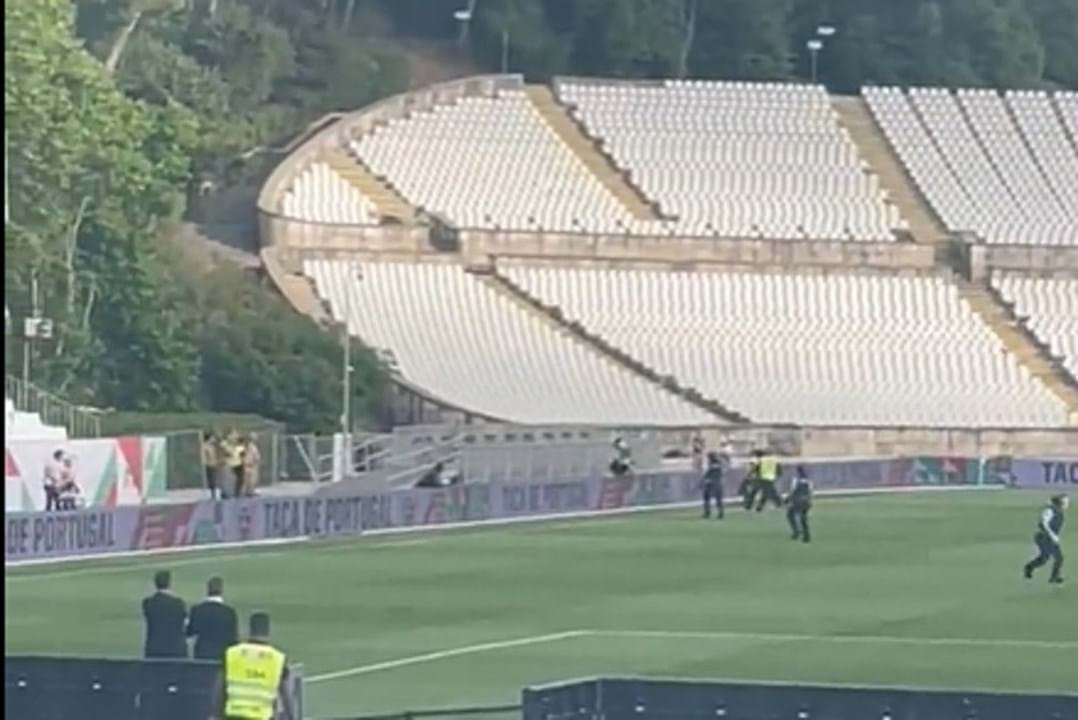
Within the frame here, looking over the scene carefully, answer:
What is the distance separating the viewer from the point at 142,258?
3627 inches

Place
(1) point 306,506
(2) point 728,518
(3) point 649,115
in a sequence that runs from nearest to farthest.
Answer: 1. (1) point 306,506
2. (2) point 728,518
3. (3) point 649,115

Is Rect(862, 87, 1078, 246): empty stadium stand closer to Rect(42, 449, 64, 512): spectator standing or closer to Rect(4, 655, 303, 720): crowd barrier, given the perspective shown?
Rect(42, 449, 64, 512): spectator standing

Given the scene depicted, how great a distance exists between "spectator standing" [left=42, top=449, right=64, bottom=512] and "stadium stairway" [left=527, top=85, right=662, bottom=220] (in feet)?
170

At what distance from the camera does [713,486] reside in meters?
68.5

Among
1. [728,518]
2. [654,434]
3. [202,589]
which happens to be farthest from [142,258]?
[202,589]

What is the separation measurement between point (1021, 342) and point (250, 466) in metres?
41.7

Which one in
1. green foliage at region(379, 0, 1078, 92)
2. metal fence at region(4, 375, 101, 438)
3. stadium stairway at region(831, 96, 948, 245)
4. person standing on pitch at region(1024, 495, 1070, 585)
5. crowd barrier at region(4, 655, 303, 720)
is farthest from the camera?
green foliage at region(379, 0, 1078, 92)

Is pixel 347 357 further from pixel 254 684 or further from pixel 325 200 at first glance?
pixel 254 684

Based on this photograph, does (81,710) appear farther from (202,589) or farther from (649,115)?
(649,115)

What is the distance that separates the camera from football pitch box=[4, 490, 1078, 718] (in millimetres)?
35875

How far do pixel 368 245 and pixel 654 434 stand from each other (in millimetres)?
16664

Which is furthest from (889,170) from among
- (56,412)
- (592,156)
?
(56,412)

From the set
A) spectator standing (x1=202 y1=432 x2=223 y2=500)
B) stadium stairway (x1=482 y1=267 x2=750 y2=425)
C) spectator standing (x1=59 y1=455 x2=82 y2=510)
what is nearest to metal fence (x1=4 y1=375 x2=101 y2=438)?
spectator standing (x1=202 y1=432 x2=223 y2=500)

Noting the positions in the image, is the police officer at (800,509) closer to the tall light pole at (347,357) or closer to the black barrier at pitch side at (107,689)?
the tall light pole at (347,357)
